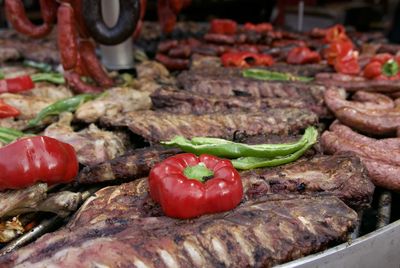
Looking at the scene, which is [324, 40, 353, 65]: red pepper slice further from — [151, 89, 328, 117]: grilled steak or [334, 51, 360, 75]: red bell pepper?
[151, 89, 328, 117]: grilled steak

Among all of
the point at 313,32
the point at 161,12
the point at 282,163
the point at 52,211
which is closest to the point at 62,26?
the point at 161,12

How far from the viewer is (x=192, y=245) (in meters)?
2.38

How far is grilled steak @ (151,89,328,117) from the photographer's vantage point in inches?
172

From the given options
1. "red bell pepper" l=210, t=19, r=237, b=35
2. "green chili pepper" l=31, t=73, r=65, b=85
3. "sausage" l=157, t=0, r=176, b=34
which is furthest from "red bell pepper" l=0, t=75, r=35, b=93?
"red bell pepper" l=210, t=19, r=237, b=35

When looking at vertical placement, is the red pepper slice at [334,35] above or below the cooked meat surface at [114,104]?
above

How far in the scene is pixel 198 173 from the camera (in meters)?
2.76

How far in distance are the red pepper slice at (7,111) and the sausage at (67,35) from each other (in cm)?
81

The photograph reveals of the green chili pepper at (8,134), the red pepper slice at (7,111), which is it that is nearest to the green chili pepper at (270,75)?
the red pepper slice at (7,111)

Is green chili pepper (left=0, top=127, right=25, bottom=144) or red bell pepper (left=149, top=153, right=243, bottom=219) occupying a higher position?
red bell pepper (left=149, top=153, right=243, bottom=219)

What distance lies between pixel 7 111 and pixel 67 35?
1043 mm

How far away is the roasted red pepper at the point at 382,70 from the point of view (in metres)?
5.27

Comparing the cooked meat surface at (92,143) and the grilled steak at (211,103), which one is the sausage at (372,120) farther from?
the cooked meat surface at (92,143)

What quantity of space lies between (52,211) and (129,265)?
105 centimetres

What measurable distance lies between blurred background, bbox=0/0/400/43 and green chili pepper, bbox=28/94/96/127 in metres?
5.55
